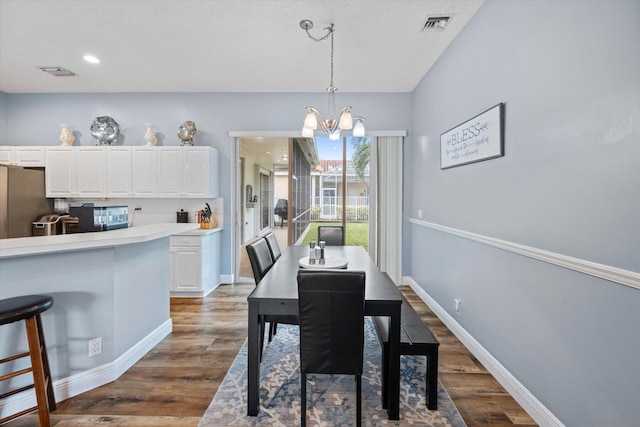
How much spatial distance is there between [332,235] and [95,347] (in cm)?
248

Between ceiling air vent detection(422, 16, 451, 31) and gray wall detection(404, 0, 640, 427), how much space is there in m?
0.22

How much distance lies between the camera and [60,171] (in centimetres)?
423

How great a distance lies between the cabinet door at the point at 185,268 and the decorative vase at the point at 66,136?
2.28 m

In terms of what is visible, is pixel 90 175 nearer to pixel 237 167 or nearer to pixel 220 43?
pixel 237 167

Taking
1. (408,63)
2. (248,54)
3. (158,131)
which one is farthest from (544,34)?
(158,131)

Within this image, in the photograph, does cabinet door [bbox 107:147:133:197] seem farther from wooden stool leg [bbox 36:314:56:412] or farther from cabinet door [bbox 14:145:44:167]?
wooden stool leg [bbox 36:314:56:412]

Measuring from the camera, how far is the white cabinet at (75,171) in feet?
13.9

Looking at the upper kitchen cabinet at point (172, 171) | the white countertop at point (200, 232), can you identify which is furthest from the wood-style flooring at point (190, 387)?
the upper kitchen cabinet at point (172, 171)

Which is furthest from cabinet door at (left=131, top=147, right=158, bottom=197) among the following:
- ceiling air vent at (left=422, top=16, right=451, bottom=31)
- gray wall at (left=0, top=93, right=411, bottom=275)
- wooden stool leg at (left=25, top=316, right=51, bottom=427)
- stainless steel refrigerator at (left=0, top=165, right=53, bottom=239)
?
ceiling air vent at (left=422, top=16, right=451, bottom=31)

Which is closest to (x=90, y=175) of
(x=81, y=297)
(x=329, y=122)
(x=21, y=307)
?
(x=81, y=297)

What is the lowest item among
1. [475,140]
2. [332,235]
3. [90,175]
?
[332,235]

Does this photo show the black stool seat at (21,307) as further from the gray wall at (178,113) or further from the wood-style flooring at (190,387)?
the gray wall at (178,113)

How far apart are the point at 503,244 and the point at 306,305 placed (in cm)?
146

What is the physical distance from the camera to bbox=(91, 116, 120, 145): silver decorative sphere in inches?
171
